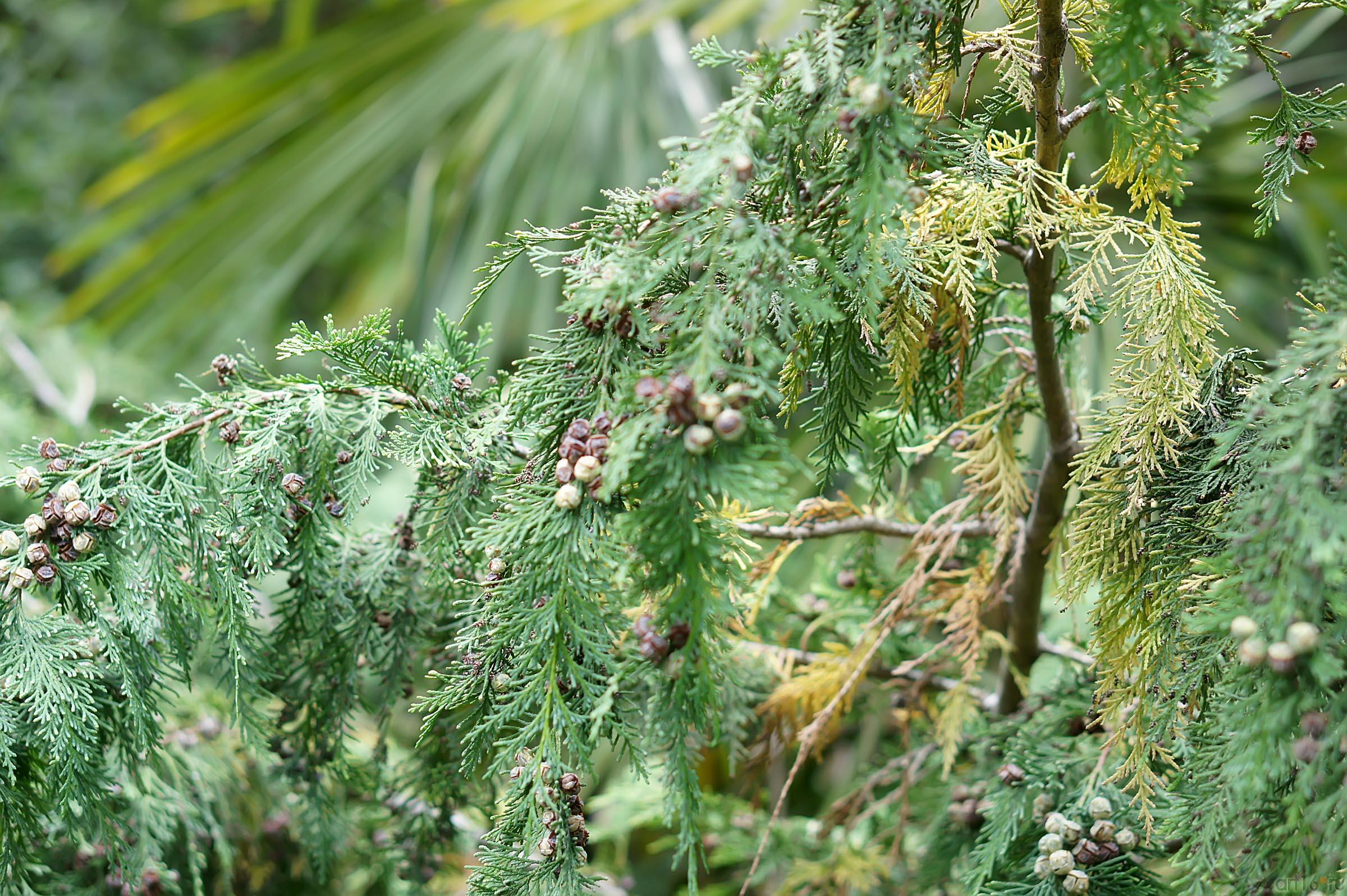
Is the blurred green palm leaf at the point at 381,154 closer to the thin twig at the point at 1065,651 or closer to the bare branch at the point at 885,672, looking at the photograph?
the bare branch at the point at 885,672

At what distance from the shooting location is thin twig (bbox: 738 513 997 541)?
0.57m

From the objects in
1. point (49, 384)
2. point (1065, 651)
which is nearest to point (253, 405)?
point (1065, 651)

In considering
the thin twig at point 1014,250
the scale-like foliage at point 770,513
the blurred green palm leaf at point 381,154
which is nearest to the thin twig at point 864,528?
the scale-like foliage at point 770,513

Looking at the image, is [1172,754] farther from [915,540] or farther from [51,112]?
[51,112]

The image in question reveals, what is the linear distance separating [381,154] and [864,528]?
1.08m

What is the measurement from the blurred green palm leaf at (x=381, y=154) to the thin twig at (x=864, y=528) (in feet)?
2.48

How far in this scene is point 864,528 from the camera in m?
0.59

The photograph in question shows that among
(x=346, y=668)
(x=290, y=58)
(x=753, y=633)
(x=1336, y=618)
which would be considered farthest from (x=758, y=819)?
(x=290, y=58)

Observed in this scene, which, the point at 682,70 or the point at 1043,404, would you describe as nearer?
the point at 1043,404

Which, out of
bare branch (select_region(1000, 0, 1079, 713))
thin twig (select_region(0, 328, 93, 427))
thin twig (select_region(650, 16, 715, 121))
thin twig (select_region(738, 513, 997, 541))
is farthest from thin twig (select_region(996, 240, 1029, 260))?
thin twig (select_region(0, 328, 93, 427))

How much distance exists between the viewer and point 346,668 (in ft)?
1.68

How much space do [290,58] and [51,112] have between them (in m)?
1.00

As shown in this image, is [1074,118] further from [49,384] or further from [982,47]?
[49,384]

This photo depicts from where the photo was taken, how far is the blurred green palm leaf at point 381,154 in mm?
1306
